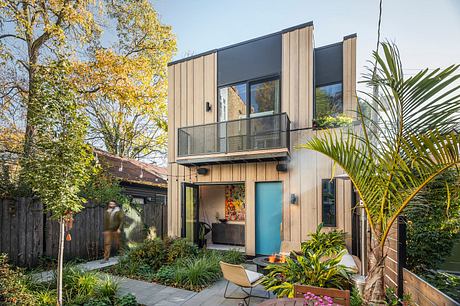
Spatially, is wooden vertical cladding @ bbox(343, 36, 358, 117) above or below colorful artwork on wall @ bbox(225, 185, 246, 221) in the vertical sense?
above

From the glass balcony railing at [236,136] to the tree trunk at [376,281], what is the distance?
Answer: 4.65m

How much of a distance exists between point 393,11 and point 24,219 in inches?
342

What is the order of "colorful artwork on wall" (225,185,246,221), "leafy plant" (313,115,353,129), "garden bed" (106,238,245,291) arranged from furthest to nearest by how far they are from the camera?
"colorful artwork on wall" (225,185,246,221)
"leafy plant" (313,115,353,129)
"garden bed" (106,238,245,291)

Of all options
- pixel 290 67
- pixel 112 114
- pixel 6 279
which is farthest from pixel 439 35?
pixel 112 114

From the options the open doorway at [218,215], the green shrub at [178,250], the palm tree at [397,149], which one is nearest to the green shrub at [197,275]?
the green shrub at [178,250]

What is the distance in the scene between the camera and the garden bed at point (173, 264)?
551 cm

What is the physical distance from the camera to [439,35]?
4.27 meters

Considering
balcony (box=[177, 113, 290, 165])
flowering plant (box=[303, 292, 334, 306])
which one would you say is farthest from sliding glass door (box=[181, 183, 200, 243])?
flowering plant (box=[303, 292, 334, 306])

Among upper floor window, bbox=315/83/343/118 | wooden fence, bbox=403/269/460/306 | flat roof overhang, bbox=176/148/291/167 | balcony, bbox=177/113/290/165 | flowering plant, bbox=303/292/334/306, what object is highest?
upper floor window, bbox=315/83/343/118

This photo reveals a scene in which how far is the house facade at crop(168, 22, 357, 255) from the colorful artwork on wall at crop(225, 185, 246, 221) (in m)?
2.03

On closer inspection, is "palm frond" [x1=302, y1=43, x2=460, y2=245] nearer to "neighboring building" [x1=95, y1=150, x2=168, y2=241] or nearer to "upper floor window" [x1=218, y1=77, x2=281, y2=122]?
"upper floor window" [x1=218, y1=77, x2=281, y2=122]

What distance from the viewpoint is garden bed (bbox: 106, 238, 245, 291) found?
217 inches

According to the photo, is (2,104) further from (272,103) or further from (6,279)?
(272,103)

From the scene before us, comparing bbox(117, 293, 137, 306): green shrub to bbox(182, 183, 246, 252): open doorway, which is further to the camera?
bbox(182, 183, 246, 252): open doorway
